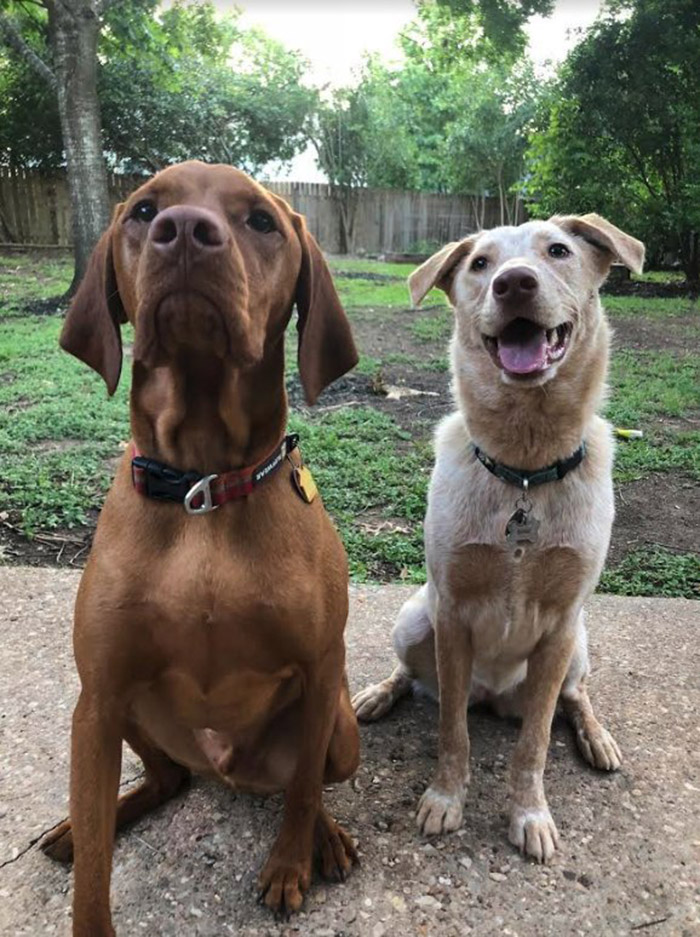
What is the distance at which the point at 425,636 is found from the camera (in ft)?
9.25

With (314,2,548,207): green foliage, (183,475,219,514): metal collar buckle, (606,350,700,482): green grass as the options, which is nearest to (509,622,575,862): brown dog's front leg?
(183,475,219,514): metal collar buckle

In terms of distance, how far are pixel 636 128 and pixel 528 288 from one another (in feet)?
40.2

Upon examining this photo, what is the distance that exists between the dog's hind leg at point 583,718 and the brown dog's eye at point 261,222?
60.6 inches

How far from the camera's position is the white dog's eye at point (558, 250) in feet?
8.73

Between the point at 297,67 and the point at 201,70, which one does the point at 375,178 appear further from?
the point at 201,70

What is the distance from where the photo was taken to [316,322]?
2066 mm

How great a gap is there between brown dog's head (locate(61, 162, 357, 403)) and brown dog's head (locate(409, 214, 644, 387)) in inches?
22.9

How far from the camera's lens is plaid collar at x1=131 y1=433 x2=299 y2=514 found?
6.22 ft

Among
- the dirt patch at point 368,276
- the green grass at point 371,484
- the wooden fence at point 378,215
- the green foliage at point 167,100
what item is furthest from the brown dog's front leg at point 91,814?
the wooden fence at point 378,215

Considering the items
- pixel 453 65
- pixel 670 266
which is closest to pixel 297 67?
pixel 453 65

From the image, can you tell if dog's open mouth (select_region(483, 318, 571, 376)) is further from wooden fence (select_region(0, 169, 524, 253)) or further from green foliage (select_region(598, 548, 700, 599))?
wooden fence (select_region(0, 169, 524, 253))

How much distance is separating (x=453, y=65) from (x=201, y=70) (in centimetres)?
682

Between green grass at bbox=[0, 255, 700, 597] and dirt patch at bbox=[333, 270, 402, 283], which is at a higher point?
dirt patch at bbox=[333, 270, 402, 283]

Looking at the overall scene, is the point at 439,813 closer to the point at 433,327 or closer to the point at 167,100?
the point at 433,327
